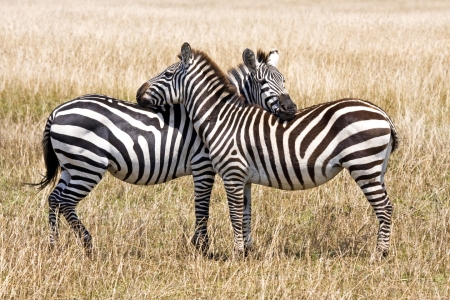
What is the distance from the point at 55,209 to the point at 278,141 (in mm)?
2094

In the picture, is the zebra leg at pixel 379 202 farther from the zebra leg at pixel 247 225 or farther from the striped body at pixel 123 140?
the striped body at pixel 123 140

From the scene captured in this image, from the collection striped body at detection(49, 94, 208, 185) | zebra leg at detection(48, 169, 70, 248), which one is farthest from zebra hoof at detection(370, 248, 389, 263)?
zebra leg at detection(48, 169, 70, 248)

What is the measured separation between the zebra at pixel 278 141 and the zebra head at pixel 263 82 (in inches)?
17.5

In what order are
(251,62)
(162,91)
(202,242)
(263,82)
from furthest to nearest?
(251,62) < (263,82) < (162,91) < (202,242)

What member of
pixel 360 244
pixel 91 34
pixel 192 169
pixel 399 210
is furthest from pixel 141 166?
pixel 91 34

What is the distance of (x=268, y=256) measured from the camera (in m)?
5.88

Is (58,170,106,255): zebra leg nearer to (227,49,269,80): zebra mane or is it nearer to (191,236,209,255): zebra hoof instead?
(191,236,209,255): zebra hoof

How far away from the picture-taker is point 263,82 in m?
6.81

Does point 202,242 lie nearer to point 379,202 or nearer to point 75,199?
point 75,199

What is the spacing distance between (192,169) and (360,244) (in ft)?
5.59

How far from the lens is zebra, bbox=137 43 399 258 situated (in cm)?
562

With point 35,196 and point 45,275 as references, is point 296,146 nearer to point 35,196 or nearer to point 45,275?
point 45,275

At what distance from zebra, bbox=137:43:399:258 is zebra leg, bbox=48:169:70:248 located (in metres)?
1.01

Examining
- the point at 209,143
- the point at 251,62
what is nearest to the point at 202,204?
the point at 209,143
